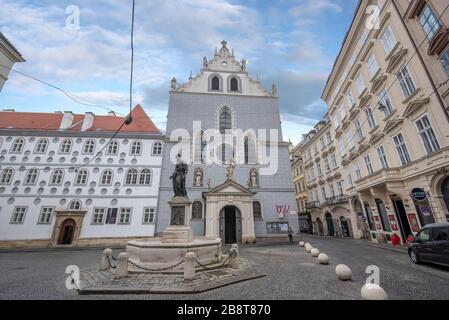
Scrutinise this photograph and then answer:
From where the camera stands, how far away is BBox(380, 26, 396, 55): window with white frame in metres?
13.8

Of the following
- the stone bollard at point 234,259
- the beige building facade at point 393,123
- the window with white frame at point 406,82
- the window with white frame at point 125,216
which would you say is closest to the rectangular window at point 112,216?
the window with white frame at point 125,216

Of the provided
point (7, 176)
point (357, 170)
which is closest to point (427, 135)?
point (357, 170)

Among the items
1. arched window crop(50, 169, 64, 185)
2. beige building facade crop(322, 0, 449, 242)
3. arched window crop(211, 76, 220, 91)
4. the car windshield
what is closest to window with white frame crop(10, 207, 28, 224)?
arched window crop(50, 169, 64, 185)

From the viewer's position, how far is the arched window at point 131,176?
20.5 metres

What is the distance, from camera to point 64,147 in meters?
21.3

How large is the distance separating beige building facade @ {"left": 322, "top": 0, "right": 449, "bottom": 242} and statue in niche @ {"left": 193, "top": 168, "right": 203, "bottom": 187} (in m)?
15.1

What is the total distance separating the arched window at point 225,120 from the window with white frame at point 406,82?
15.8 metres

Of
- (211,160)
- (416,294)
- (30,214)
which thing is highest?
(211,160)

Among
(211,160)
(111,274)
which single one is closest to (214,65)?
(211,160)

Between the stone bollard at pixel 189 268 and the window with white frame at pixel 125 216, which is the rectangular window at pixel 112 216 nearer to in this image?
the window with white frame at pixel 125 216

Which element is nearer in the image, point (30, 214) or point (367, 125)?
point (367, 125)
